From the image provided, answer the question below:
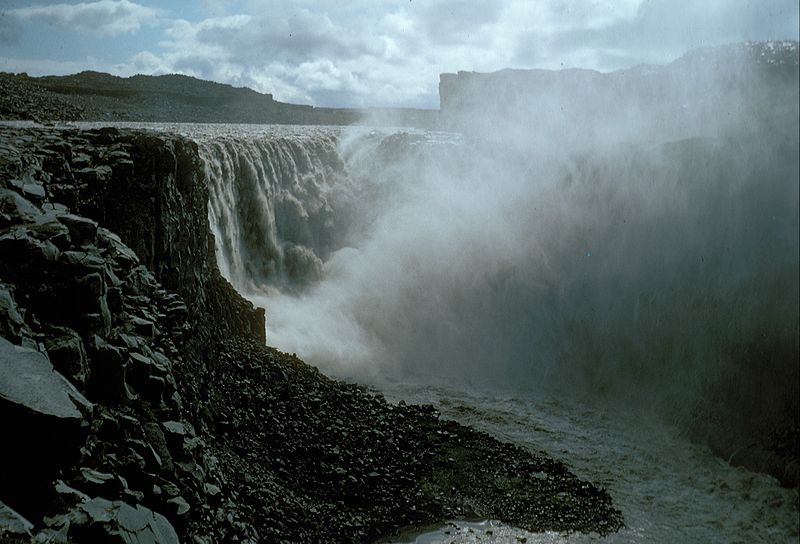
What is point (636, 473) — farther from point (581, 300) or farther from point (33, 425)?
point (33, 425)

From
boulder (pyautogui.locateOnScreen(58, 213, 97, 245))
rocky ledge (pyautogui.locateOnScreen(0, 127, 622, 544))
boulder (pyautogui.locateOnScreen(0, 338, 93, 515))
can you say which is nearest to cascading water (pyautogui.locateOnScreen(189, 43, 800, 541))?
rocky ledge (pyautogui.locateOnScreen(0, 127, 622, 544))

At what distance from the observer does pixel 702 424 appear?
17.6m

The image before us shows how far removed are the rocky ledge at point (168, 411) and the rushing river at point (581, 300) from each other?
1.59m

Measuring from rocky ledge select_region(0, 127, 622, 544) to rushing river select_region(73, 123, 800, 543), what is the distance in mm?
1594

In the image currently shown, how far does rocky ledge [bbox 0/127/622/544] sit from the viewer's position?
17.1ft

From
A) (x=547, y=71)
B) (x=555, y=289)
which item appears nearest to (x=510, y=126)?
(x=547, y=71)

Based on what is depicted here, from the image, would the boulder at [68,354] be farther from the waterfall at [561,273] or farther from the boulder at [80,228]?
the waterfall at [561,273]

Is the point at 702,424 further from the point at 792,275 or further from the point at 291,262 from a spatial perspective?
the point at 291,262

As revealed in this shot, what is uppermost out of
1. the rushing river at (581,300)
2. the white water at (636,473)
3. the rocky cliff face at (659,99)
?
the rocky cliff face at (659,99)

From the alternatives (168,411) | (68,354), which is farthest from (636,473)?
(68,354)

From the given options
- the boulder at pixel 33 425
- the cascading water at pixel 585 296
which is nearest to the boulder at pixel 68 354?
the boulder at pixel 33 425

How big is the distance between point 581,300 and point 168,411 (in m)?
18.6

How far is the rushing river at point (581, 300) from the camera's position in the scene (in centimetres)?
1581

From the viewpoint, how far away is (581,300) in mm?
23219
